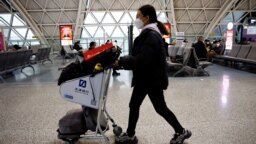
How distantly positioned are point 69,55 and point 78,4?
8.12 m

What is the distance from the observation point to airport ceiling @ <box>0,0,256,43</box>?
2462 centimetres

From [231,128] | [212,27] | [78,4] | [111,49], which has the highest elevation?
[78,4]

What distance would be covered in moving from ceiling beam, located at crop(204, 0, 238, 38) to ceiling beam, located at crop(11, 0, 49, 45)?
53.5 ft

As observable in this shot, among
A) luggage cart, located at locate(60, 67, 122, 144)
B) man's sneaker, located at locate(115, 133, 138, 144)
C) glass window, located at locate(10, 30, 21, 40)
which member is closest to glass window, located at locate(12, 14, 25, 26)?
glass window, located at locate(10, 30, 21, 40)

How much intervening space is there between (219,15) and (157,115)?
22.8 metres

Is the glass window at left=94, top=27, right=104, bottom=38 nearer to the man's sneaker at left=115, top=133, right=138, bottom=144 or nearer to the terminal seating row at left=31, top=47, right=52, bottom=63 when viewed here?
the terminal seating row at left=31, top=47, right=52, bottom=63

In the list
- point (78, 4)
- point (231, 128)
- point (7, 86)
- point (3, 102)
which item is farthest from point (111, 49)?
point (78, 4)

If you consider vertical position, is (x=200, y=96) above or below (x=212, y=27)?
below

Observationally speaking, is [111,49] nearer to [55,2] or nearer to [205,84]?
[205,84]

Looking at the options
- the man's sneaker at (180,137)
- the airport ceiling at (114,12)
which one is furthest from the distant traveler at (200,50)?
the airport ceiling at (114,12)

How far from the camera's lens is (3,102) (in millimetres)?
6008

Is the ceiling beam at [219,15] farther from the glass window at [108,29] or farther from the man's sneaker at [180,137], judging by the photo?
the man's sneaker at [180,137]

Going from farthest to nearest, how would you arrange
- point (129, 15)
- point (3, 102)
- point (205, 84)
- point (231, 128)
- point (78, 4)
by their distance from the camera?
1. point (129, 15)
2. point (78, 4)
3. point (205, 84)
4. point (3, 102)
5. point (231, 128)

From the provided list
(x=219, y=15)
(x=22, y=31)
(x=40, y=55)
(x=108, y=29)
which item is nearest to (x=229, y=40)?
(x=40, y=55)
